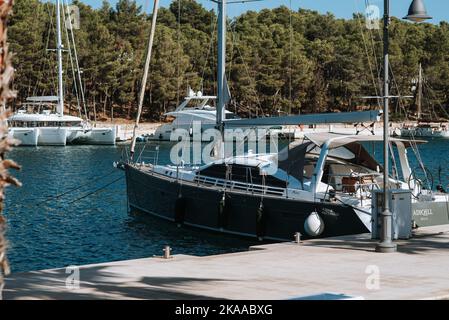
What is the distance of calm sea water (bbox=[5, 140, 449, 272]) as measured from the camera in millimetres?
23281

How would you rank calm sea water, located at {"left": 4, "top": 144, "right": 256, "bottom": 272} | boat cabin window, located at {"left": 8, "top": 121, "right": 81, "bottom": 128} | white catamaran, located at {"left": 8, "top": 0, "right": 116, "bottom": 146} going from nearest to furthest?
calm sea water, located at {"left": 4, "top": 144, "right": 256, "bottom": 272} < white catamaran, located at {"left": 8, "top": 0, "right": 116, "bottom": 146} < boat cabin window, located at {"left": 8, "top": 121, "right": 81, "bottom": 128}

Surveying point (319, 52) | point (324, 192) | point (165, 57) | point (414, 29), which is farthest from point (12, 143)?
point (414, 29)

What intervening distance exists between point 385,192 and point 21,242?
1337cm

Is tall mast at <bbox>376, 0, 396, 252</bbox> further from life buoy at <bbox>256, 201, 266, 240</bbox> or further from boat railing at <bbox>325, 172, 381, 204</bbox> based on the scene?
life buoy at <bbox>256, 201, 266, 240</bbox>

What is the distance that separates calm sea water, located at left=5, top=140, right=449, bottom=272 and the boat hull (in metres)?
0.47

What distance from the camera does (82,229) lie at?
27.9 metres

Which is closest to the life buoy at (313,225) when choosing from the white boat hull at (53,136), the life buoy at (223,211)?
the life buoy at (223,211)

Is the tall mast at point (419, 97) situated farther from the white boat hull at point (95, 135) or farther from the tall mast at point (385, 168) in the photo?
the tall mast at point (385, 168)

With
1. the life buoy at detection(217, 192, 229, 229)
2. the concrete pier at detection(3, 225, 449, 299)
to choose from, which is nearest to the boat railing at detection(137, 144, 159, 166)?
the life buoy at detection(217, 192, 229, 229)

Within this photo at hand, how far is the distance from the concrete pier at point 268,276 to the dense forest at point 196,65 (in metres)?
Result: 66.6

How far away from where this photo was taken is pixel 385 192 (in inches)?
630

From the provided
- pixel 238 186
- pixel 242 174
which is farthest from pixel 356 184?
pixel 242 174

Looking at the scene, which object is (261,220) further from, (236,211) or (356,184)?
(356,184)

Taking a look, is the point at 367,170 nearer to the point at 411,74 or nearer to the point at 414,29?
the point at 411,74
